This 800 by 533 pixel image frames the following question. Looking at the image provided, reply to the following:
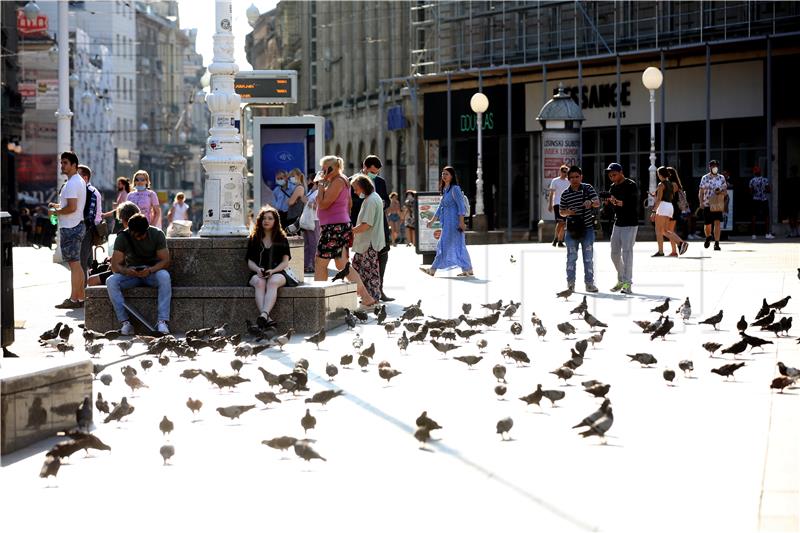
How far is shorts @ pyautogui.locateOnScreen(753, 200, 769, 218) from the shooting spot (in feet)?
120

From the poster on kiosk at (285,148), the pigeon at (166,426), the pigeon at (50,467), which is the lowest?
the pigeon at (50,467)

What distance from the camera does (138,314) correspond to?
47.4 ft

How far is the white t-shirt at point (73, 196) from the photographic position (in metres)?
17.1

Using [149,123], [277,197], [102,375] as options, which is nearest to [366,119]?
[277,197]

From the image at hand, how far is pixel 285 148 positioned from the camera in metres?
24.4

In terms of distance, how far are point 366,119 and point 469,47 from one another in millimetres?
18737

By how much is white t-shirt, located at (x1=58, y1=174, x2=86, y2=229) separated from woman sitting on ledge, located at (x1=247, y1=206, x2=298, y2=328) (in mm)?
3433

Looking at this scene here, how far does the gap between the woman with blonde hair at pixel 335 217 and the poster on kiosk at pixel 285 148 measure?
7219 millimetres

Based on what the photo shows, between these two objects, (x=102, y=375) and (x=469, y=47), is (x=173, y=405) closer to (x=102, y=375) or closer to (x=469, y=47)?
(x=102, y=375)

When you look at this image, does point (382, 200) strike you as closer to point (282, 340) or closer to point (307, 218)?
point (307, 218)

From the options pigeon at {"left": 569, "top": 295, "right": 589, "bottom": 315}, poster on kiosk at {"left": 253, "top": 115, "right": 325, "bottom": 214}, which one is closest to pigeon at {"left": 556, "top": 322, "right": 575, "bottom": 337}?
pigeon at {"left": 569, "top": 295, "right": 589, "bottom": 315}

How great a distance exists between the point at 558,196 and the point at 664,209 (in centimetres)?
402

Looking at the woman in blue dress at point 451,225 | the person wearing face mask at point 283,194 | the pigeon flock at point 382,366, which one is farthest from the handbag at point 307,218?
the pigeon flock at point 382,366

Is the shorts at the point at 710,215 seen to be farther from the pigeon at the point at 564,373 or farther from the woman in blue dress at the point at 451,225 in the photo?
the pigeon at the point at 564,373
